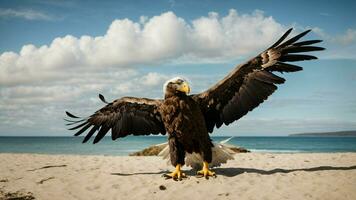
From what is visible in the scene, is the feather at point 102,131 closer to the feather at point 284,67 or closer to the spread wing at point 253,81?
the spread wing at point 253,81

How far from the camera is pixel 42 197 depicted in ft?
22.3

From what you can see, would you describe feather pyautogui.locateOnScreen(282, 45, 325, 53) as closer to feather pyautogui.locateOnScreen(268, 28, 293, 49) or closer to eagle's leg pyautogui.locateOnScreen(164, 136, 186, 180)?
feather pyautogui.locateOnScreen(268, 28, 293, 49)

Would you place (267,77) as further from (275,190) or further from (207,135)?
(275,190)

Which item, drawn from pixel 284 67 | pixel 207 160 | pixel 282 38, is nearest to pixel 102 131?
pixel 207 160

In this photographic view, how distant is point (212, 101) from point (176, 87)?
0.93 meters

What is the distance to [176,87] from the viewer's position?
6.78 meters

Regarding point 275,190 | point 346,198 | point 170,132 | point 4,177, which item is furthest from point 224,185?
point 4,177

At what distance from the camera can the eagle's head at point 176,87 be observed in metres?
6.70

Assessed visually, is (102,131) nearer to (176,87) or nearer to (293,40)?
(176,87)

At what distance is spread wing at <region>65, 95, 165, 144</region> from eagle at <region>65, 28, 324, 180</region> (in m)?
0.03

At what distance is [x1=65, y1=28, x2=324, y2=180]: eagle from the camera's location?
681cm

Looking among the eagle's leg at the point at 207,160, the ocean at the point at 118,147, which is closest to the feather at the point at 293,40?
the eagle's leg at the point at 207,160

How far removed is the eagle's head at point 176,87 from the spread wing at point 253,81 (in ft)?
1.89

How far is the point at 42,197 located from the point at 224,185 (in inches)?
128
